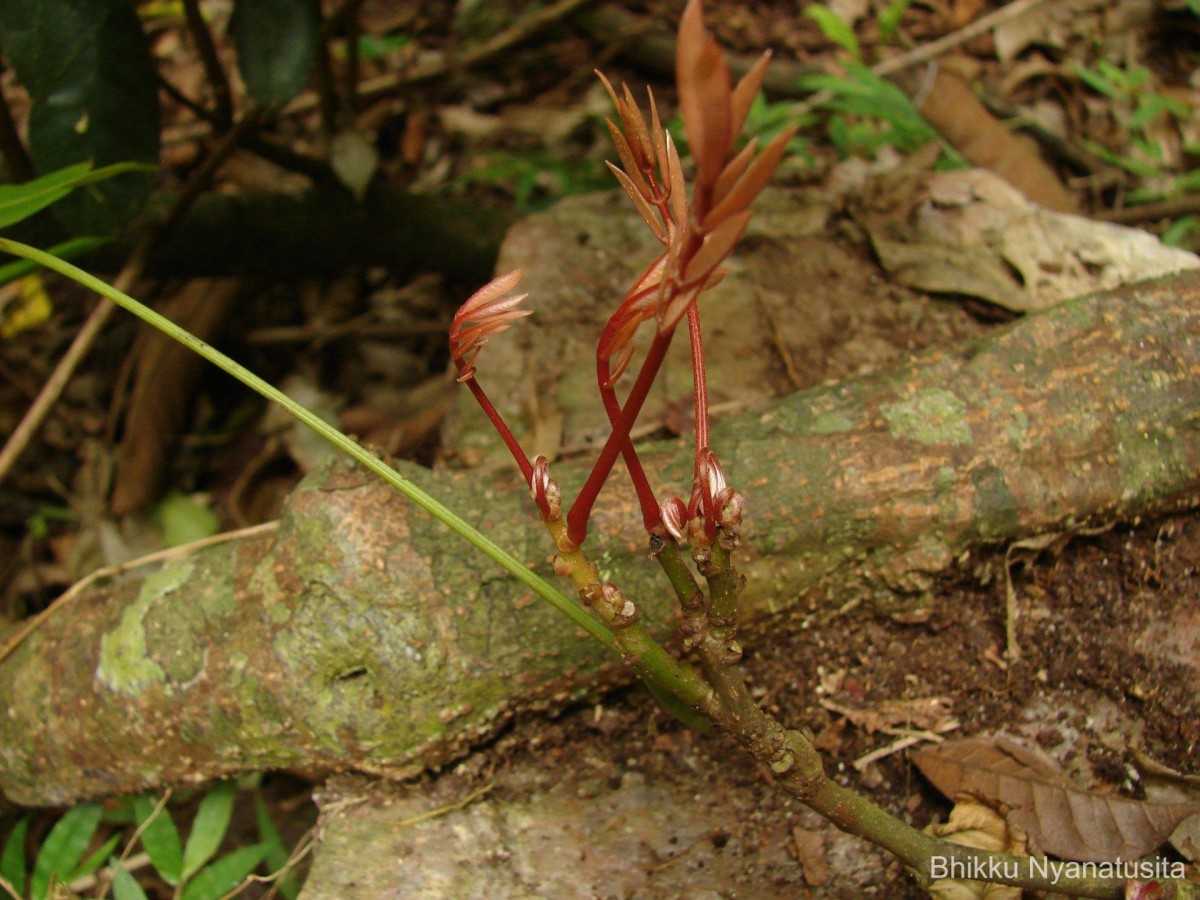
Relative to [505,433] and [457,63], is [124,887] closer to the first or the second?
[505,433]

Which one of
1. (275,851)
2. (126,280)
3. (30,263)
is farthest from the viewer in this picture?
(126,280)

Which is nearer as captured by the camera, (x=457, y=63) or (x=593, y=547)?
(x=593, y=547)

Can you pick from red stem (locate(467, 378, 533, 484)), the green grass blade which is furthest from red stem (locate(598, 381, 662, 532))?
the green grass blade

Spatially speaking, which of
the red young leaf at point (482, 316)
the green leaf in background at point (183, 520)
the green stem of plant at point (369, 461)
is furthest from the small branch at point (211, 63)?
the red young leaf at point (482, 316)

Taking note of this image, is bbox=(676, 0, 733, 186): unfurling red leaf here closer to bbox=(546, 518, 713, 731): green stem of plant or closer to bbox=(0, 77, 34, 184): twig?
bbox=(546, 518, 713, 731): green stem of plant

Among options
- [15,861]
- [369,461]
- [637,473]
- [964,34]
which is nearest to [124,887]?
[15,861]

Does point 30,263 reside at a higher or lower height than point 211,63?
lower

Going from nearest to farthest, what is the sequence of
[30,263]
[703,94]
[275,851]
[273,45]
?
[703,94]
[30,263]
[275,851]
[273,45]

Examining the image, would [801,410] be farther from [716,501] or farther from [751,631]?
[716,501]
